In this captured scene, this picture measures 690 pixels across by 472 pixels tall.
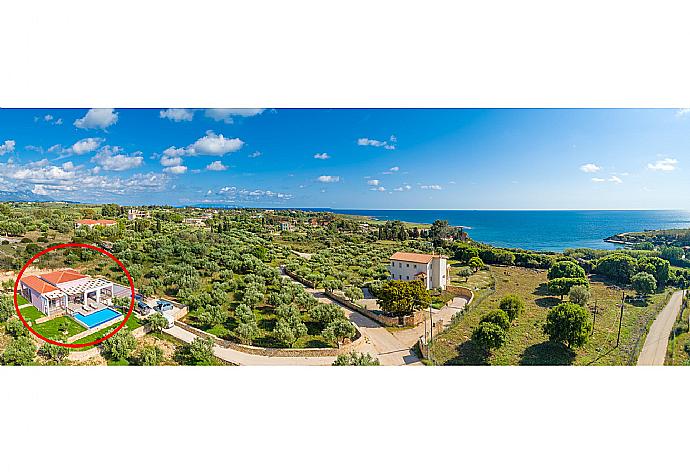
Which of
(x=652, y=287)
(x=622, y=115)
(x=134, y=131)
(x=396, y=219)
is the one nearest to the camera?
(x=622, y=115)

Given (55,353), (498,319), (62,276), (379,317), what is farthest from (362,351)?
(62,276)

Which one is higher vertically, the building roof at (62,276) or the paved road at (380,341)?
the building roof at (62,276)

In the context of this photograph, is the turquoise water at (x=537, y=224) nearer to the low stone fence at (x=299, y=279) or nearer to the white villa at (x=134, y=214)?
the low stone fence at (x=299, y=279)

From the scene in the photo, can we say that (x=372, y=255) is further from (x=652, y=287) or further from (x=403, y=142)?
(x=652, y=287)

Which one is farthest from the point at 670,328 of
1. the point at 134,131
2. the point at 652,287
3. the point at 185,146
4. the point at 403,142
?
the point at 134,131

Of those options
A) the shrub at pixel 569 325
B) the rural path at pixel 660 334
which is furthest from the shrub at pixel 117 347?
the rural path at pixel 660 334

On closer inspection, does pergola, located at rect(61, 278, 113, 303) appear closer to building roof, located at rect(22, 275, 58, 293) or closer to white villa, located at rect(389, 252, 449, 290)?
building roof, located at rect(22, 275, 58, 293)

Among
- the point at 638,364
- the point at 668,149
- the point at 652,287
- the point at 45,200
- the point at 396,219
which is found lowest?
the point at 638,364
